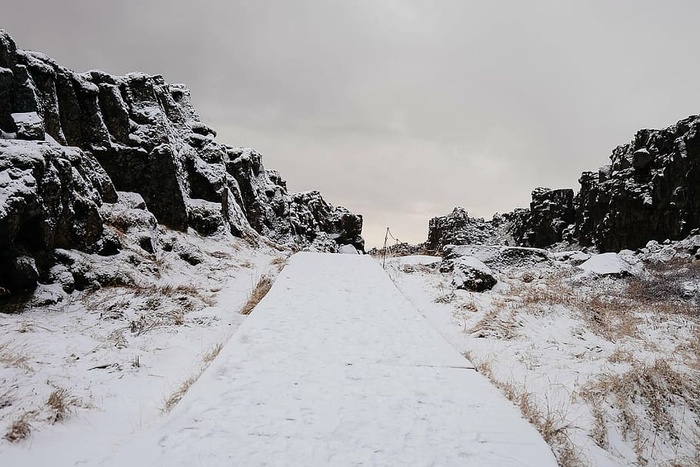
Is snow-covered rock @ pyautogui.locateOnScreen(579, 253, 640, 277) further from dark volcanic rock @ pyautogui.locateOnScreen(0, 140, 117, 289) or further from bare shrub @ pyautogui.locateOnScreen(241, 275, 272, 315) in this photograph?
dark volcanic rock @ pyautogui.locateOnScreen(0, 140, 117, 289)

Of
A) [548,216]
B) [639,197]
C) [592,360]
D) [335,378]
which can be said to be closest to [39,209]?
[335,378]

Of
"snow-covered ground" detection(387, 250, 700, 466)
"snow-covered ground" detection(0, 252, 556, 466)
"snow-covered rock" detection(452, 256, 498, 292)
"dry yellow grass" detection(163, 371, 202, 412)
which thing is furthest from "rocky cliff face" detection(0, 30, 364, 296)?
"snow-covered rock" detection(452, 256, 498, 292)

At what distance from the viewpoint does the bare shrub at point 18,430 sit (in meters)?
3.47

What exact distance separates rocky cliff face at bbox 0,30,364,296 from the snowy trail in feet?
18.4

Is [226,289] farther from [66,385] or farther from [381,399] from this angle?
[381,399]

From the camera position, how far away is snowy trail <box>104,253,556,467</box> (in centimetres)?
346

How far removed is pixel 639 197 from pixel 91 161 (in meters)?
53.8

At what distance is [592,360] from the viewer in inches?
259

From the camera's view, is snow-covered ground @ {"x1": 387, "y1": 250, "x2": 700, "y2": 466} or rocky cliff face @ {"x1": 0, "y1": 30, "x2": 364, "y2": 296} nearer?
snow-covered ground @ {"x1": 387, "y1": 250, "x2": 700, "y2": 466}

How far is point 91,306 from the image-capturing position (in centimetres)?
781

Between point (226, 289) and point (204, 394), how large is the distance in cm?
791

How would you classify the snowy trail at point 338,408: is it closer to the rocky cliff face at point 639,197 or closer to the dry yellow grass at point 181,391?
the dry yellow grass at point 181,391

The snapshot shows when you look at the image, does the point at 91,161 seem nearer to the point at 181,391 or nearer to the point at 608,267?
the point at 181,391

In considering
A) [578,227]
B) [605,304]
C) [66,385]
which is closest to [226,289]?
[66,385]
